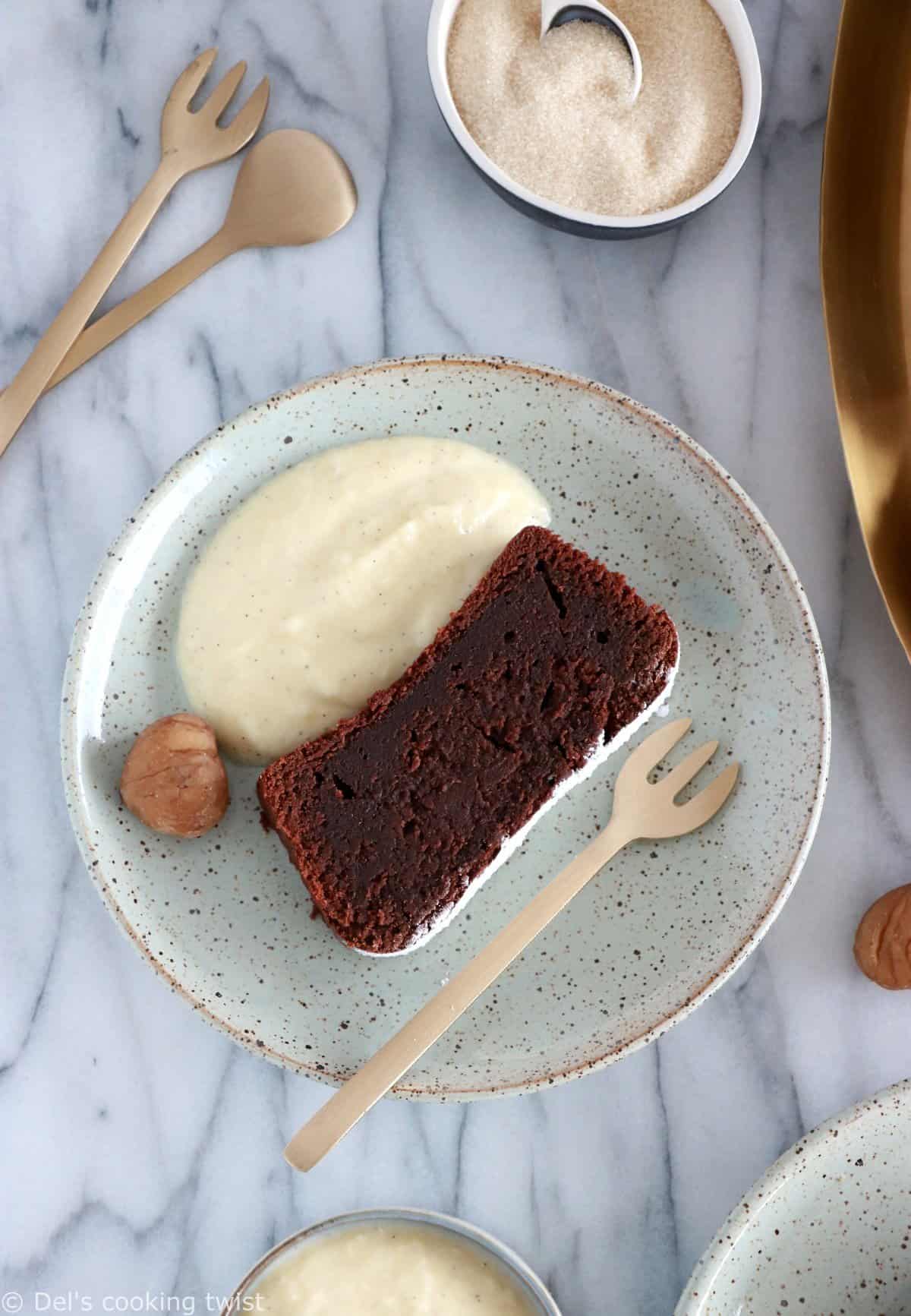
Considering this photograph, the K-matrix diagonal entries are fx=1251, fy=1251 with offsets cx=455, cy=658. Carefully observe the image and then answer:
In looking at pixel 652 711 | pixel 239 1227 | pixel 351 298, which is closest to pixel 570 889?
pixel 652 711

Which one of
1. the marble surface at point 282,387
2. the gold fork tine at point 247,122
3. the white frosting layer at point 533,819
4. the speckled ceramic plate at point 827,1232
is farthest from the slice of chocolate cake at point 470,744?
the gold fork tine at point 247,122

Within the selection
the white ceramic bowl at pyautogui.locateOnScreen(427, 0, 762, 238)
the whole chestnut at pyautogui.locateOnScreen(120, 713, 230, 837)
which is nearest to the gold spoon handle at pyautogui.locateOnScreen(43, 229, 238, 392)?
the white ceramic bowl at pyautogui.locateOnScreen(427, 0, 762, 238)

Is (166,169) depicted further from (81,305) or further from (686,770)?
(686,770)

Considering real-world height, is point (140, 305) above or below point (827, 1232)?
above

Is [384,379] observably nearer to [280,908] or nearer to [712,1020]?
[280,908]

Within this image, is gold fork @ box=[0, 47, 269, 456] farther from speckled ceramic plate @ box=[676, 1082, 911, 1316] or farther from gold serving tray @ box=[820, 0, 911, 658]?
speckled ceramic plate @ box=[676, 1082, 911, 1316]

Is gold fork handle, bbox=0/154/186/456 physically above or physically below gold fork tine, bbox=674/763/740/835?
above

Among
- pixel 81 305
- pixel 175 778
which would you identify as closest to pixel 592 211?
pixel 81 305
